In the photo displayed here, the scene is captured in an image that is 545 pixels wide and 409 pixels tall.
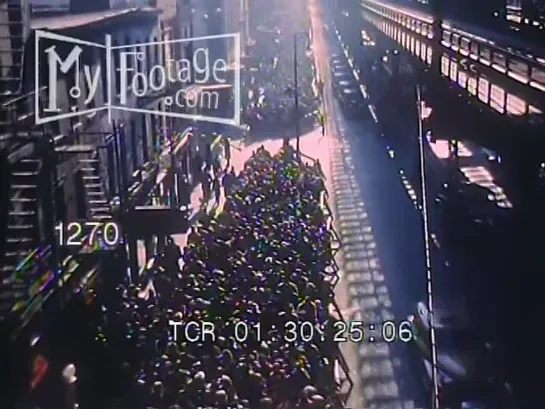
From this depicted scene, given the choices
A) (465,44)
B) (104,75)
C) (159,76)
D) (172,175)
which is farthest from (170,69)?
(465,44)

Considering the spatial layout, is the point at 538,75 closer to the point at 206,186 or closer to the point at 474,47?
the point at 474,47

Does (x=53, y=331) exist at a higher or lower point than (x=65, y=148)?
lower

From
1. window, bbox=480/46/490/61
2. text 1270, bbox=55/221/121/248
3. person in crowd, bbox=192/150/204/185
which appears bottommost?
text 1270, bbox=55/221/121/248

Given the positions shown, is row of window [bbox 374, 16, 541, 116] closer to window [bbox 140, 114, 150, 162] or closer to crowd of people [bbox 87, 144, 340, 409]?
crowd of people [bbox 87, 144, 340, 409]

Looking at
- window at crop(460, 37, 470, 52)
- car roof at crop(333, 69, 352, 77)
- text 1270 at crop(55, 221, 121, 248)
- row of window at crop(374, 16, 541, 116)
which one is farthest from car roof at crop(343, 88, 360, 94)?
text 1270 at crop(55, 221, 121, 248)

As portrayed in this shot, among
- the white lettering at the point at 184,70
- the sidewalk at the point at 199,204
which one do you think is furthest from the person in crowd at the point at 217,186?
the white lettering at the point at 184,70

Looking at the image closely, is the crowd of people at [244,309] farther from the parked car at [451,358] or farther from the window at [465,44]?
the window at [465,44]

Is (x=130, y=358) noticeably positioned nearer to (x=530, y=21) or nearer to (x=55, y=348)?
(x=55, y=348)
